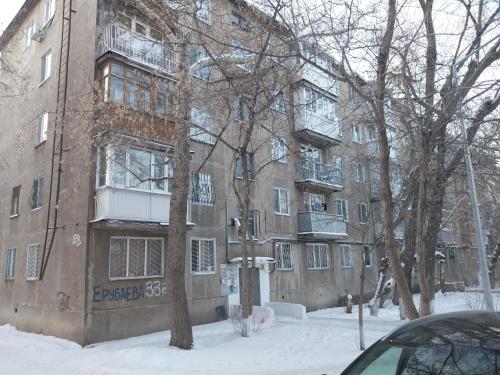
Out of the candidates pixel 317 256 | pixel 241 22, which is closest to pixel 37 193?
pixel 241 22

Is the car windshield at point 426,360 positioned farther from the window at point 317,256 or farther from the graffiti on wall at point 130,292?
the window at point 317,256

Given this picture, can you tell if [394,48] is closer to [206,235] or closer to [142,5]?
[142,5]

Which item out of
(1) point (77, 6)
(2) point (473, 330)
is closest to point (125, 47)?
(1) point (77, 6)

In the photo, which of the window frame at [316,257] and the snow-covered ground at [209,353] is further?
the window frame at [316,257]

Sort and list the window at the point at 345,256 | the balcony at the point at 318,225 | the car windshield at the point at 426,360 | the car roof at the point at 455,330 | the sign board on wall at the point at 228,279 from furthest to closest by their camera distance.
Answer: the window at the point at 345,256 → the balcony at the point at 318,225 → the sign board on wall at the point at 228,279 → the car roof at the point at 455,330 → the car windshield at the point at 426,360

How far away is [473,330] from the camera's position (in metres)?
2.78

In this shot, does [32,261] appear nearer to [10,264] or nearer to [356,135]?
[10,264]

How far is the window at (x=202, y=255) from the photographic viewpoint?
16203 millimetres

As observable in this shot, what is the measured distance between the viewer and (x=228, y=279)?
17.0m

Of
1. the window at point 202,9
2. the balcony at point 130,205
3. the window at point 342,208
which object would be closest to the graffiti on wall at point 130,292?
the balcony at point 130,205

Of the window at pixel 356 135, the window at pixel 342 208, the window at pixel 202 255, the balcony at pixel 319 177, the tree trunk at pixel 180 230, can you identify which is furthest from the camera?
the window at pixel 356 135

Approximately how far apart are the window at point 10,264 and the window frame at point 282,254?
1030 cm

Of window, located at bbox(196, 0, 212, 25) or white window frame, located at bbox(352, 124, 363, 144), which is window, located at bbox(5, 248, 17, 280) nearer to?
window, located at bbox(196, 0, 212, 25)

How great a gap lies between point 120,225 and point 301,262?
383 inches
